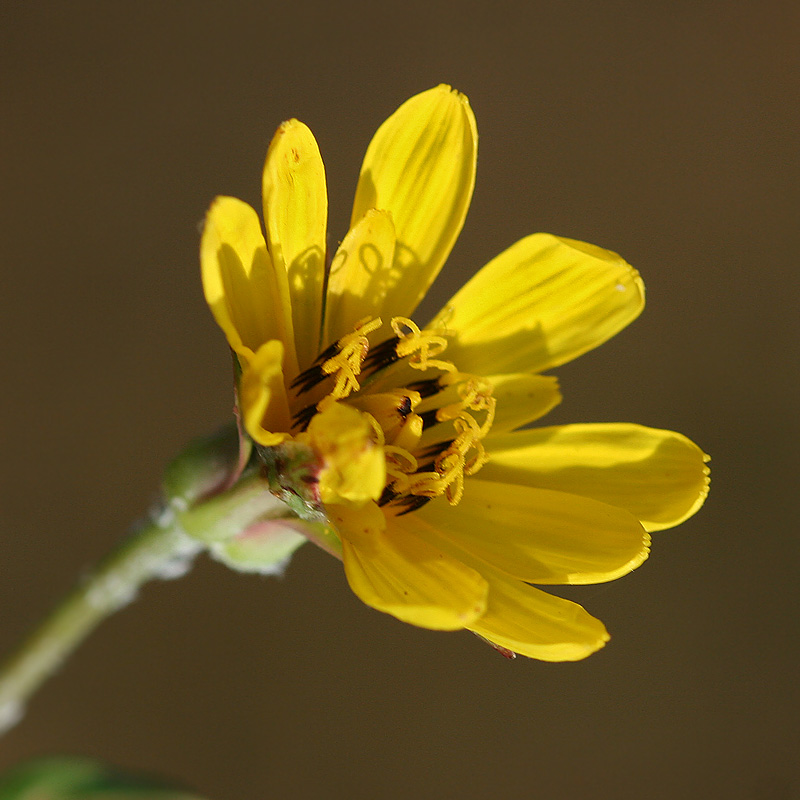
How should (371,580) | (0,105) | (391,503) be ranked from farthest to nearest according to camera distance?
(0,105)
(391,503)
(371,580)

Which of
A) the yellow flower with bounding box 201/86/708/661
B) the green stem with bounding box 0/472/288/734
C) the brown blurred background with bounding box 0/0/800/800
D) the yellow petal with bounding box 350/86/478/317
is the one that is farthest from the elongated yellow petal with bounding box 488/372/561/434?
the brown blurred background with bounding box 0/0/800/800

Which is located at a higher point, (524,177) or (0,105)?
(0,105)

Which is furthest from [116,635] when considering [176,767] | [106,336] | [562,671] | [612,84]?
[612,84]

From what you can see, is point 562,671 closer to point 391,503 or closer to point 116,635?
point 116,635

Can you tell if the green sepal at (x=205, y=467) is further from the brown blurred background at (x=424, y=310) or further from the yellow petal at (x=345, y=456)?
the brown blurred background at (x=424, y=310)

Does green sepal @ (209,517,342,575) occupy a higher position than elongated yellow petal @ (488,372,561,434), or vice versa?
elongated yellow petal @ (488,372,561,434)

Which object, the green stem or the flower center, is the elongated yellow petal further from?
the green stem
